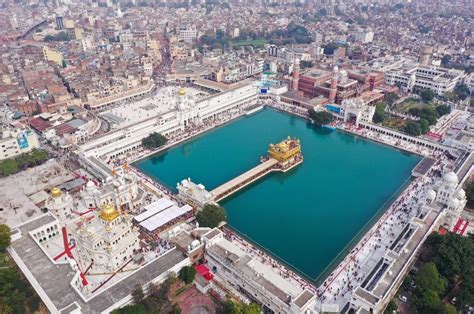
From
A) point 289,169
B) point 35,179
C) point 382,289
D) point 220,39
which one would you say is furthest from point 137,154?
point 220,39

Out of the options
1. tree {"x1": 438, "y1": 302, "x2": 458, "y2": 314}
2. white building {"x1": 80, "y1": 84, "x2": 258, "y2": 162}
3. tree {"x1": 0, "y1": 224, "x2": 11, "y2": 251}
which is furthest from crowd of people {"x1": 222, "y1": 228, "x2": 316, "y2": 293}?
white building {"x1": 80, "y1": 84, "x2": 258, "y2": 162}

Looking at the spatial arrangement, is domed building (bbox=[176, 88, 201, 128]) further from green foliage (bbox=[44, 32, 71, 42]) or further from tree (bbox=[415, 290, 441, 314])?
green foliage (bbox=[44, 32, 71, 42])

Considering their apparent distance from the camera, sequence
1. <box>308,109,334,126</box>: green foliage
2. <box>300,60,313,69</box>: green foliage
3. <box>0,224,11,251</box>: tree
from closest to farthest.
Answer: <box>0,224,11,251</box>: tree → <box>308,109,334,126</box>: green foliage → <box>300,60,313,69</box>: green foliage

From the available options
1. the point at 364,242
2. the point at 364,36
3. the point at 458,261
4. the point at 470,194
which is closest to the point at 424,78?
the point at 470,194

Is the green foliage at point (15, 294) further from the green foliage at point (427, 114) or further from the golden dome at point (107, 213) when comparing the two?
the green foliage at point (427, 114)

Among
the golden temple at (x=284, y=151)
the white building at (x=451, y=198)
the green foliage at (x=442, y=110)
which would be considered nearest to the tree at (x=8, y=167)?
the golden temple at (x=284, y=151)

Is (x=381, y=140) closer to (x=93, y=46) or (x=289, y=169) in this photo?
(x=289, y=169)

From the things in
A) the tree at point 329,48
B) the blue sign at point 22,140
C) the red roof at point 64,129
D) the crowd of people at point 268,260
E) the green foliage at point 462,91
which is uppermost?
the tree at point 329,48
